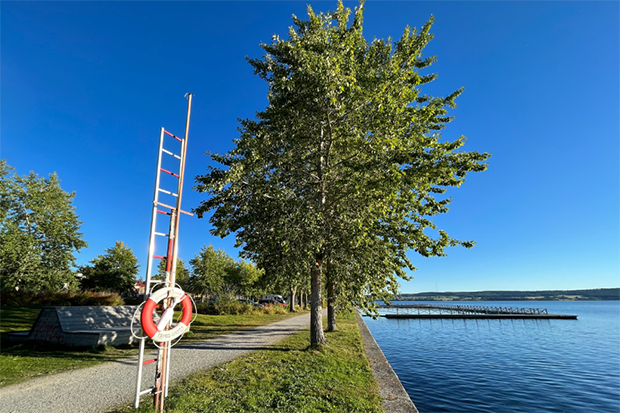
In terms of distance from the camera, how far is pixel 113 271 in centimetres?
4344

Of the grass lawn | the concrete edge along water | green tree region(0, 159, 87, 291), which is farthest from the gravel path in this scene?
green tree region(0, 159, 87, 291)

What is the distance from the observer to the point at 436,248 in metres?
10.3

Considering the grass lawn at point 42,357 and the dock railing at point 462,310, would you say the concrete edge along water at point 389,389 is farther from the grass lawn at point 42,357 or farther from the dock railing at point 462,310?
the dock railing at point 462,310

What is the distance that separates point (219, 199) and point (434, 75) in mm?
10151

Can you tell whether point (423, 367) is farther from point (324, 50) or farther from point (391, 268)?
point (324, 50)

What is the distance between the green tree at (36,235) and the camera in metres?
29.3

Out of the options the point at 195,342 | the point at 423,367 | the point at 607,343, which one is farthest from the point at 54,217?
the point at 607,343

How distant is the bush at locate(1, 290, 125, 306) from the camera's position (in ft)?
78.0

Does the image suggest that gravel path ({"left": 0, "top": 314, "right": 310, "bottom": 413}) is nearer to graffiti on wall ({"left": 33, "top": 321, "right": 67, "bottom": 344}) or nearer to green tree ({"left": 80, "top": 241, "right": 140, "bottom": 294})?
graffiti on wall ({"left": 33, "top": 321, "right": 67, "bottom": 344})

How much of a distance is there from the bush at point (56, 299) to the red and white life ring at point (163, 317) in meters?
23.1

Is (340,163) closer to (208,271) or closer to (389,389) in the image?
(389,389)

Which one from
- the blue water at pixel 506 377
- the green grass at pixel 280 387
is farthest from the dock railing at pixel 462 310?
the green grass at pixel 280 387

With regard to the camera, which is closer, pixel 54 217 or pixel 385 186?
pixel 385 186

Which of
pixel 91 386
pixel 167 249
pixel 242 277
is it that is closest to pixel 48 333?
pixel 91 386
